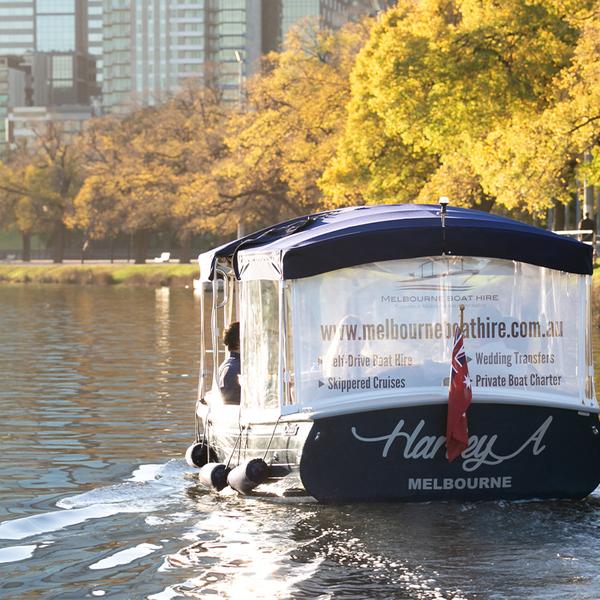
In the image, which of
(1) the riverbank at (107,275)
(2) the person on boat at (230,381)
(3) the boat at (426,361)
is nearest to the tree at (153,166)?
(1) the riverbank at (107,275)

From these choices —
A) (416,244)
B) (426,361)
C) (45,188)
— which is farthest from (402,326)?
(45,188)

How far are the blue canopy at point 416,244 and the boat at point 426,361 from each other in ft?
0.04

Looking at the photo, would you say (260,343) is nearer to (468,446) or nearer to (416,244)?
(416,244)

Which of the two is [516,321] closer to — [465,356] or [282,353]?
[465,356]

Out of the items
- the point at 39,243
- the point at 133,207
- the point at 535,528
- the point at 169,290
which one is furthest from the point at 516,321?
the point at 39,243

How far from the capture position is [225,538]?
1259 centimetres

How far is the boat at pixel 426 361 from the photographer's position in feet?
43.4

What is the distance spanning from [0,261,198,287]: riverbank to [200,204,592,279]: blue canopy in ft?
217

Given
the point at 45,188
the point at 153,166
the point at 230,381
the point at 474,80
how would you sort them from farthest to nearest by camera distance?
the point at 45,188, the point at 153,166, the point at 474,80, the point at 230,381

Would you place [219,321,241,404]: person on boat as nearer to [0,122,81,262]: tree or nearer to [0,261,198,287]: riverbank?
[0,261,198,287]: riverbank

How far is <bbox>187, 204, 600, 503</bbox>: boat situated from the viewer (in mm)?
13227

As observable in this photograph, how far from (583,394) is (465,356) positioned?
128 centimetres

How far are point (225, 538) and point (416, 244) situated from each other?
10.1ft

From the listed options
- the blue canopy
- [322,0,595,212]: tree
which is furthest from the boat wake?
[322,0,595,212]: tree
